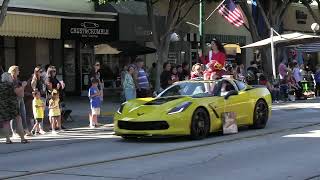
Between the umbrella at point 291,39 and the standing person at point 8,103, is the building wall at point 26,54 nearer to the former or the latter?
the umbrella at point 291,39

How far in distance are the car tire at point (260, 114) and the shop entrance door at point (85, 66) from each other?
15.6m

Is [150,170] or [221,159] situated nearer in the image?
[150,170]

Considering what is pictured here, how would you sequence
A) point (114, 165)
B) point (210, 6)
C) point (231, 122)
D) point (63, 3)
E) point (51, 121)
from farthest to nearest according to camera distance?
point (210, 6) → point (63, 3) → point (51, 121) → point (231, 122) → point (114, 165)

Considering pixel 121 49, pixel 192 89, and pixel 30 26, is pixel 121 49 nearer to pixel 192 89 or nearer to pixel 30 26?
pixel 30 26

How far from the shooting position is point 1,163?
1052cm

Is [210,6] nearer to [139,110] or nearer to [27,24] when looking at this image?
[27,24]

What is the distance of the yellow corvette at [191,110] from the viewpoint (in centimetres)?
1260

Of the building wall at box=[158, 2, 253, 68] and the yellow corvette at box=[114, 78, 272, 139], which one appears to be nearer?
the yellow corvette at box=[114, 78, 272, 139]

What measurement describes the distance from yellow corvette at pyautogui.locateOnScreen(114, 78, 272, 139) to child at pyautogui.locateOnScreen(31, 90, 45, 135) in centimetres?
268

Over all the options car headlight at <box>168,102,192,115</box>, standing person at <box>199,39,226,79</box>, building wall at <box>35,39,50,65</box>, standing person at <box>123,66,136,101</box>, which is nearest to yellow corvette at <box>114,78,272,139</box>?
car headlight at <box>168,102,192,115</box>

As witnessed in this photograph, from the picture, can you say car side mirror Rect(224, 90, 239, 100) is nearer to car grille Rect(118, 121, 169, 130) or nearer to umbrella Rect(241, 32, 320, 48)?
car grille Rect(118, 121, 169, 130)

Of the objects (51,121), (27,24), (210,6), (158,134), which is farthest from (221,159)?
(210,6)

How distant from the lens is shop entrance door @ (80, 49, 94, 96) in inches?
1166

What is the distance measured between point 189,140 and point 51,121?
452cm
